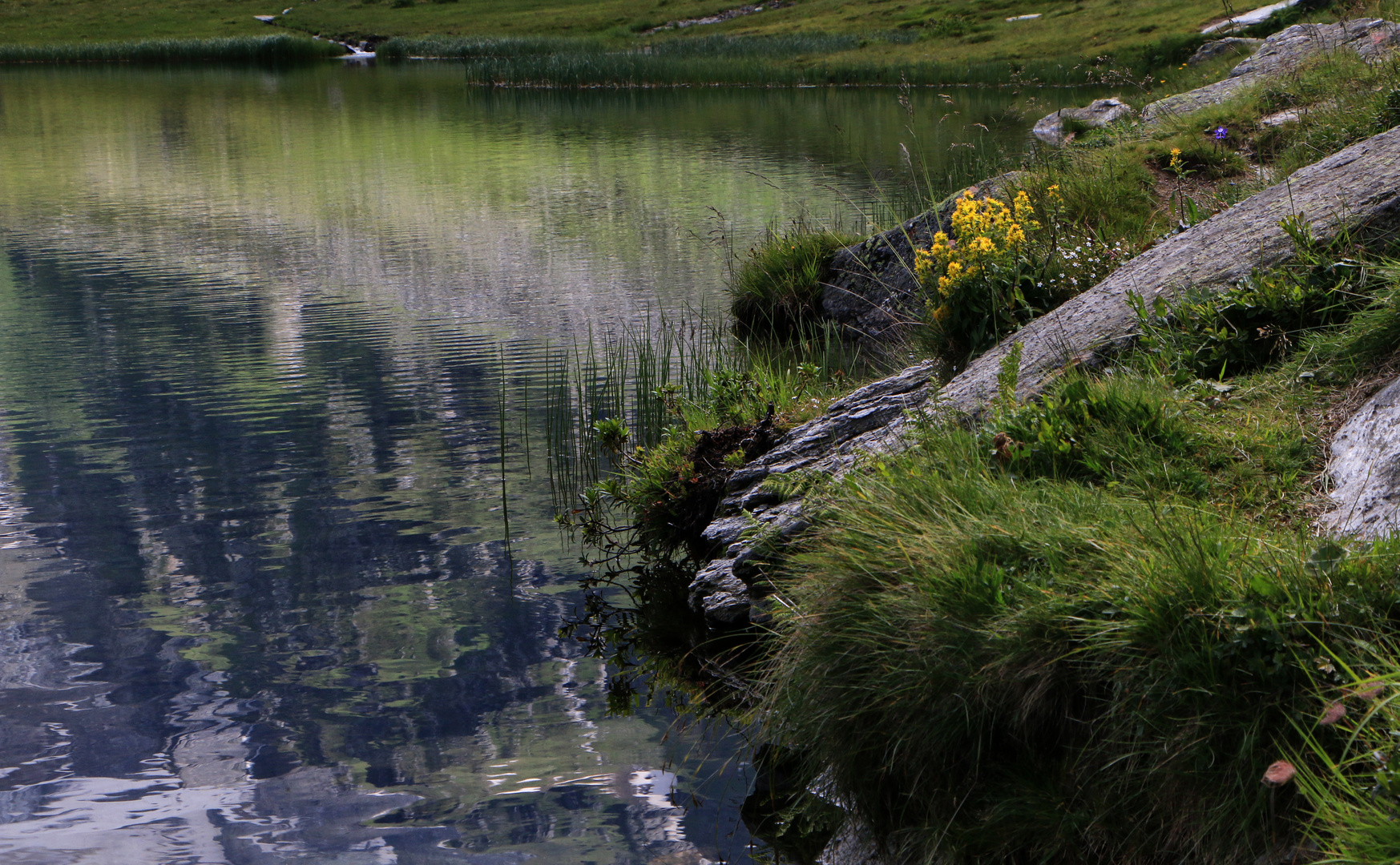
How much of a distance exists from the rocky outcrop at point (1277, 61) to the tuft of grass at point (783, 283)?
199 inches

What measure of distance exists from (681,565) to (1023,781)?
4096 mm

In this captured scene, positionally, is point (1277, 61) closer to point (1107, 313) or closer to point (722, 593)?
point (1107, 313)

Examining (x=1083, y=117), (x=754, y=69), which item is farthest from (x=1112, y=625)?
(x=754, y=69)

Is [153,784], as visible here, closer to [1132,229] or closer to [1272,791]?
[1272,791]

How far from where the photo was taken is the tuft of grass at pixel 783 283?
1387cm

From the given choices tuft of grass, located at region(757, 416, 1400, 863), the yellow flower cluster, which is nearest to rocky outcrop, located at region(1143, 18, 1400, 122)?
the yellow flower cluster

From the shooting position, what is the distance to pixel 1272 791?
3.09m

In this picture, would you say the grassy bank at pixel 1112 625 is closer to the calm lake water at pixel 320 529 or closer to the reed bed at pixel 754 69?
the calm lake water at pixel 320 529

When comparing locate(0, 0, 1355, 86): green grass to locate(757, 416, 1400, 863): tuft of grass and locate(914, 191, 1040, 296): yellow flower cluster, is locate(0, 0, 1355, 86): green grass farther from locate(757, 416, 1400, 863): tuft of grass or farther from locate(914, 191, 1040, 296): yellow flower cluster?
locate(757, 416, 1400, 863): tuft of grass

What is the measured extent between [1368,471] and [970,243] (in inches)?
145

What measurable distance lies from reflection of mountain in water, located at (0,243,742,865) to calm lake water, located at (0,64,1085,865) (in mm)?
22

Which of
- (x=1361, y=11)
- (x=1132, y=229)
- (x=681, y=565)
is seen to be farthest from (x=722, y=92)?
(x=681, y=565)

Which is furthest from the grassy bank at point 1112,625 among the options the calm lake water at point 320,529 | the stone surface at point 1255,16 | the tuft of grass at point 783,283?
the stone surface at point 1255,16

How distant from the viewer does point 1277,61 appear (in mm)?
17672
